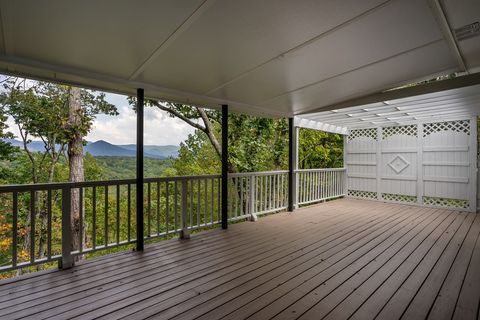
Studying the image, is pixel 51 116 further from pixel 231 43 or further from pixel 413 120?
pixel 413 120

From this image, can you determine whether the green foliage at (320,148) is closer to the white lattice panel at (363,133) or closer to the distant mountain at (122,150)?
the white lattice panel at (363,133)

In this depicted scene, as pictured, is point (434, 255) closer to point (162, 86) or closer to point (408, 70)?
point (408, 70)

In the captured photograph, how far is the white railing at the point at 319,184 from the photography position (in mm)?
6316

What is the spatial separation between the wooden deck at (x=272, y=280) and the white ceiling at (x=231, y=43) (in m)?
2.14

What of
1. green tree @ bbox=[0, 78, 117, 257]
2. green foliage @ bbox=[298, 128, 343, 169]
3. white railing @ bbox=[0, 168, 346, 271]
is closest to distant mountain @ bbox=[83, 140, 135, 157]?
white railing @ bbox=[0, 168, 346, 271]

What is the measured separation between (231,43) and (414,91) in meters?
3.08

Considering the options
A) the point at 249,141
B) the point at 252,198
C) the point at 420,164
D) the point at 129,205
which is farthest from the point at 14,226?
the point at 420,164

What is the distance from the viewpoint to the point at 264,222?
4680 mm

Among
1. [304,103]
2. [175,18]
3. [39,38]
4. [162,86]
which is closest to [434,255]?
[304,103]

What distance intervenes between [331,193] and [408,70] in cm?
464

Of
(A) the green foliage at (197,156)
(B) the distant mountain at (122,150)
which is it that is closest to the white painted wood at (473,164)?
(A) the green foliage at (197,156)

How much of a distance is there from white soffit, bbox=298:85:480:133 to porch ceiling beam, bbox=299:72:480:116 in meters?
0.14

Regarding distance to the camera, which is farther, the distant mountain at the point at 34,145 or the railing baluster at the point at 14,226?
the distant mountain at the point at 34,145

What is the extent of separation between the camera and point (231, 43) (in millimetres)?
2215
